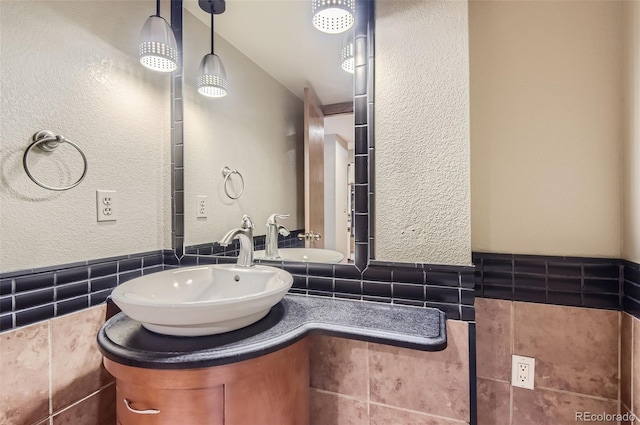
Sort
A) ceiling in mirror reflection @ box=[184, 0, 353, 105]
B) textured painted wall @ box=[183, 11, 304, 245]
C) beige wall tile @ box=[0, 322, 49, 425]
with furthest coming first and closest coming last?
textured painted wall @ box=[183, 11, 304, 245], ceiling in mirror reflection @ box=[184, 0, 353, 105], beige wall tile @ box=[0, 322, 49, 425]

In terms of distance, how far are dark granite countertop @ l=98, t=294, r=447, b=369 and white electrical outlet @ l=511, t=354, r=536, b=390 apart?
408mm

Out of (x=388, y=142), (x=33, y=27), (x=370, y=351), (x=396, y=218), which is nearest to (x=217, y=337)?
(x=370, y=351)

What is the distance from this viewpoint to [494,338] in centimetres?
107

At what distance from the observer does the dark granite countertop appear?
0.67m

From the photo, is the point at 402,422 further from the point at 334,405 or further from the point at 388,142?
the point at 388,142

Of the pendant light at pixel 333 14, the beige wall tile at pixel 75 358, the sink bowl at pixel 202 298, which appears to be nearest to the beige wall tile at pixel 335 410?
the sink bowl at pixel 202 298

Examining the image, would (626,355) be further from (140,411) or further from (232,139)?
(232,139)

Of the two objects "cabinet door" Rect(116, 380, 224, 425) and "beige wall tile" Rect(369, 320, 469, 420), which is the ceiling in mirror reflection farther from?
"cabinet door" Rect(116, 380, 224, 425)

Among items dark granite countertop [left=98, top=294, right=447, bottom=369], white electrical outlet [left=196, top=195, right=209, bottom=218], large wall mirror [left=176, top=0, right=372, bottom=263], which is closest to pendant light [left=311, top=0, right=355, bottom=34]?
large wall mirror [left=176, top=0, right=372, bottom=263]

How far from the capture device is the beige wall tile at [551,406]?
38.3 inches

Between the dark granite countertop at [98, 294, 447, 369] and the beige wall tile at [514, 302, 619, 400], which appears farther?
the beige wall tile at [514, 302, 619, 400]

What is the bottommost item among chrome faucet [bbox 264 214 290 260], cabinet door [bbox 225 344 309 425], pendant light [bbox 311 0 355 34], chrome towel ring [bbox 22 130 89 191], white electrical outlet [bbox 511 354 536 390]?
white electrical outlet [bbox 511 354 536 390]

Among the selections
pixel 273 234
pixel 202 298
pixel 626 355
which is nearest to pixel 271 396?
pixel 202 298

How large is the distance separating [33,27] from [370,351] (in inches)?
57.0
